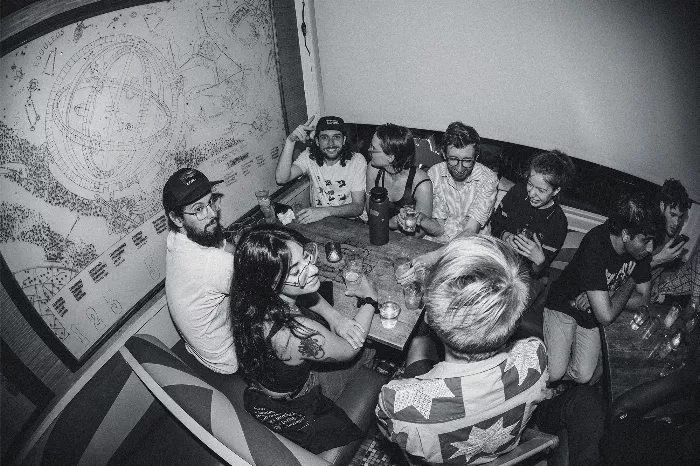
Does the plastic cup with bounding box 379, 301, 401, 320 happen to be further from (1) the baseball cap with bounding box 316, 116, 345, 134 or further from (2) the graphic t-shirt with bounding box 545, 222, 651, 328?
(1) the baseball cap with bounding box 316, 116, 345, 134

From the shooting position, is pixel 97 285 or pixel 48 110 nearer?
pixel 48 110

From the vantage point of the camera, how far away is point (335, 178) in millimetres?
3758

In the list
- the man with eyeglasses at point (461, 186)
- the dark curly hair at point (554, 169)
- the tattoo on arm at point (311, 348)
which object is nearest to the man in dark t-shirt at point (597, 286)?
the dark curly hair at point (554, 169)

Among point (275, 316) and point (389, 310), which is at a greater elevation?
point (275, 316)

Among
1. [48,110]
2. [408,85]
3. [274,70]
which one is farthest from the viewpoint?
[408,85]

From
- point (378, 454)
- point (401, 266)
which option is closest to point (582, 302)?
point (401, 266)

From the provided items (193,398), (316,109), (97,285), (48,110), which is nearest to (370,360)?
(193,398)

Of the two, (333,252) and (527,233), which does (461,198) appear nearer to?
(527,233)

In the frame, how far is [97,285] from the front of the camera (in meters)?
2.53

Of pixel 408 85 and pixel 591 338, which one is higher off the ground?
pixel 408 85

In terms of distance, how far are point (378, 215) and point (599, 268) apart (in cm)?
142

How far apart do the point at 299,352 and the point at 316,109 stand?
12.5 ft

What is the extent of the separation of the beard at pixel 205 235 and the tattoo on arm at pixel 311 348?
3.14ft

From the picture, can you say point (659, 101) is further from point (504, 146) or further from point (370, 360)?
point (370, 360)
